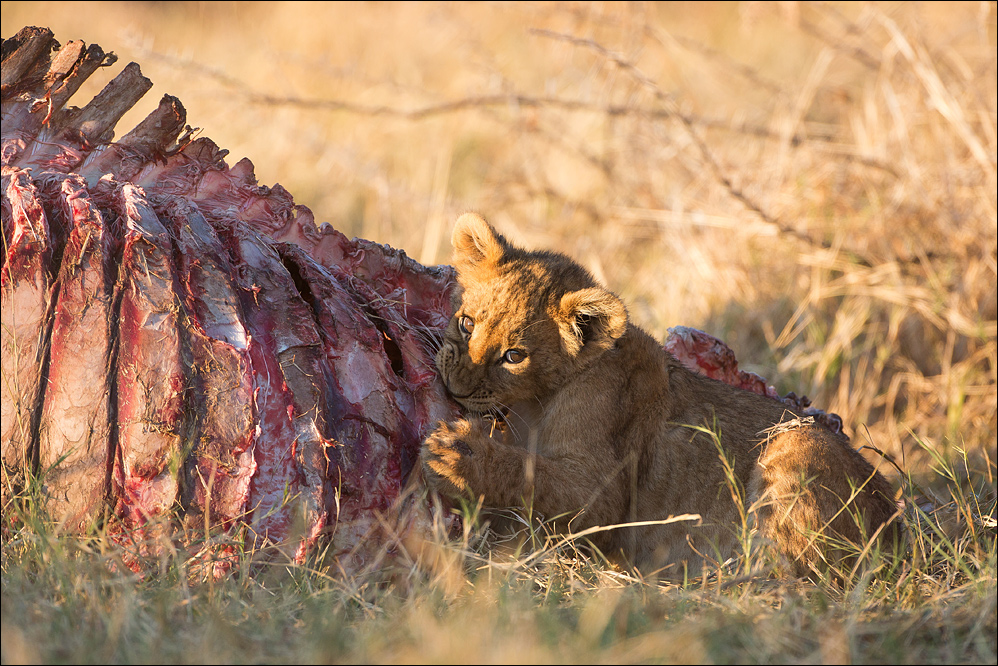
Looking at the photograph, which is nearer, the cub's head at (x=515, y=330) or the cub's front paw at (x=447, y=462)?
the cub's front paw at (x=447, y=462)

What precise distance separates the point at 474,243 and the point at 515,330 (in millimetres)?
533

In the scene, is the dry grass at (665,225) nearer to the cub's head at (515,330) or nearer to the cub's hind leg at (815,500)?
the cub's hind leg at (815,500)

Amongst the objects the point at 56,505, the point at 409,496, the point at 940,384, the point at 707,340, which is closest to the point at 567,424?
the point at 409,496

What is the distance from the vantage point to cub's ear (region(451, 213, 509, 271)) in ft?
13.7

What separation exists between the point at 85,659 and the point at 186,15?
13.2m

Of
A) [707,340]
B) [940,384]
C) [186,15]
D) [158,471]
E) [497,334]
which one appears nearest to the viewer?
[158,471]

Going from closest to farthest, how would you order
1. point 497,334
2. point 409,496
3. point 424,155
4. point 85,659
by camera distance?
point 85,659 → point 409,496 → point 497,334 → point 424,155

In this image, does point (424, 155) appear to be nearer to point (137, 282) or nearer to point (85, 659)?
point (137, 282)

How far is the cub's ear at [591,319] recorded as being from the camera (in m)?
3.90

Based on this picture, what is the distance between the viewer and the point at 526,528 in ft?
12.1

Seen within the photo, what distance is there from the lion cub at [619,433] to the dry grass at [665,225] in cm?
33

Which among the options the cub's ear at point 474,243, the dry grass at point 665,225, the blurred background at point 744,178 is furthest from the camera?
the blurred background at point 744,178

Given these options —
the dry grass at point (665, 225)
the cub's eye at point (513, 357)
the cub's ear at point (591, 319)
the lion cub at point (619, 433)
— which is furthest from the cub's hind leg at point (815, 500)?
the cub's eye at point (513, 357)

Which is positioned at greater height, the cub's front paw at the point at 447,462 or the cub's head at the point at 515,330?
the cub's head at the point at 515,330
